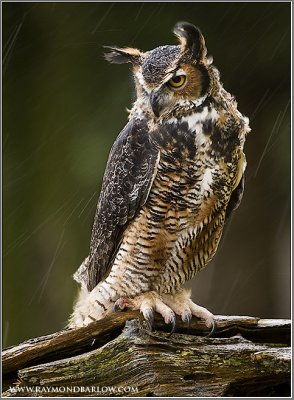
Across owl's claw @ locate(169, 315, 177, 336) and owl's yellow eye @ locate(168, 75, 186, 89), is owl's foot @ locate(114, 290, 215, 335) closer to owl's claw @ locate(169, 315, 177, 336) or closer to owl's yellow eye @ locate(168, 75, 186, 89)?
owl's claw @ locate(169, 315, 177, 336)

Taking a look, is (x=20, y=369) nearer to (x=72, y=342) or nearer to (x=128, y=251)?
(x=72, y=342)

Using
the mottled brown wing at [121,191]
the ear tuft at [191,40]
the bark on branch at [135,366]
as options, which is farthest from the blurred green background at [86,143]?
the bark on branch at [135,366]

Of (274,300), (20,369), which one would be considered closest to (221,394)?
(20,369)

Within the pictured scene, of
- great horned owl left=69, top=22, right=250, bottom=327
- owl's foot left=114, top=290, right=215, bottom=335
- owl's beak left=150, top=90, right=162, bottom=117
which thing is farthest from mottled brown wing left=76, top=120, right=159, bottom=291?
owl's foot left=114, top=290, right=215, bottom=335

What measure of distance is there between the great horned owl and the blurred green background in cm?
183

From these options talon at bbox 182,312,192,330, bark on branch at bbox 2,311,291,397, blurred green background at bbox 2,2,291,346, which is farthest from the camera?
blurred green background at bbox 2,2,291,346

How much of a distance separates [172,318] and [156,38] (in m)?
2.49

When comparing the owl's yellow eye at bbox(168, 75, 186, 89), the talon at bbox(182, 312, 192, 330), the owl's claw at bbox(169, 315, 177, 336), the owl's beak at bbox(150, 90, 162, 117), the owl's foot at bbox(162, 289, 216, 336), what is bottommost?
the owl's claw at bbox(169, 315, 177, 336)

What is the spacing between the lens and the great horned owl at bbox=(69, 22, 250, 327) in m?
3.04

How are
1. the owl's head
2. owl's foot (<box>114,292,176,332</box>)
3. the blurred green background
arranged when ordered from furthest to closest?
the blurred green background → owl's foot (<box>114,292,176,332</box>) → the owl's head

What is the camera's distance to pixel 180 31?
302cm

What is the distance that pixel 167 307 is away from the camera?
313 centimetres

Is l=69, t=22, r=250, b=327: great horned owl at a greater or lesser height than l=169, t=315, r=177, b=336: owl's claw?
greater

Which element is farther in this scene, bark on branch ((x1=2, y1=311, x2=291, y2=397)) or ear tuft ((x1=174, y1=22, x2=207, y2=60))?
ear tuft ((x1=174, y1=22, x2=207, y2=60))
